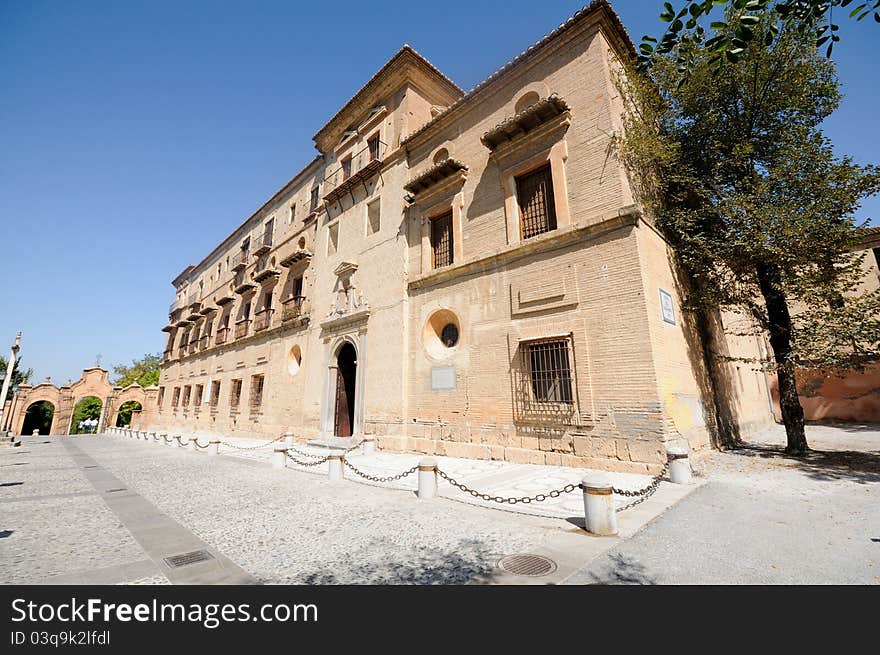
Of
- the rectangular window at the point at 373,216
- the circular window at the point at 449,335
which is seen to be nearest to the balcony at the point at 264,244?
the rectangular window at the point at 373,216

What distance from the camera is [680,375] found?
8.04 meters

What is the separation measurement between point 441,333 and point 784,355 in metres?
8.06

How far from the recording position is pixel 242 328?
2078cm

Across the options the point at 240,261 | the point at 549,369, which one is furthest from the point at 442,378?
the point at 240,261

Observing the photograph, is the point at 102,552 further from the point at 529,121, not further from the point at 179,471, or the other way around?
the point at 529,121

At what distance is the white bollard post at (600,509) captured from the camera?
12.6 feet

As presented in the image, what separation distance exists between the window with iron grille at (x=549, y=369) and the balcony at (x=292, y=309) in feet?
36.4

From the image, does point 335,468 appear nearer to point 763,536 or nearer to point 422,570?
point 422,570

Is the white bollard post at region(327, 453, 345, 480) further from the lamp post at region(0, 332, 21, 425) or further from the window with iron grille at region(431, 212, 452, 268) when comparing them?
the lamp post at region(0, 332, 21, 425)

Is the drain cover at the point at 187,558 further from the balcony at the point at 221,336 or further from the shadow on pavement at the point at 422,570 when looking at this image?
the balcony at the point at 221,336

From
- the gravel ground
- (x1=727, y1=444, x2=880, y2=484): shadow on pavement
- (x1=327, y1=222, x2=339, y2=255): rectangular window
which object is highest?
(x1=327, y1=222, x2=339, y2=255): rectangular window

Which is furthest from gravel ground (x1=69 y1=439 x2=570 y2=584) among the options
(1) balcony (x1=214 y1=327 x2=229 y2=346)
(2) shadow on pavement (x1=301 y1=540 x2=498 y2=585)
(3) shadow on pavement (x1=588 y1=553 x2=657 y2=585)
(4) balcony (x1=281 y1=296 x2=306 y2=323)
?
(1) balcony (x1=214 y1=327 x2=229 y2=346)

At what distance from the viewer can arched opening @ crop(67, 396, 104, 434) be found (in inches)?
1382

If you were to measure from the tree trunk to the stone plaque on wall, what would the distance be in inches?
281
